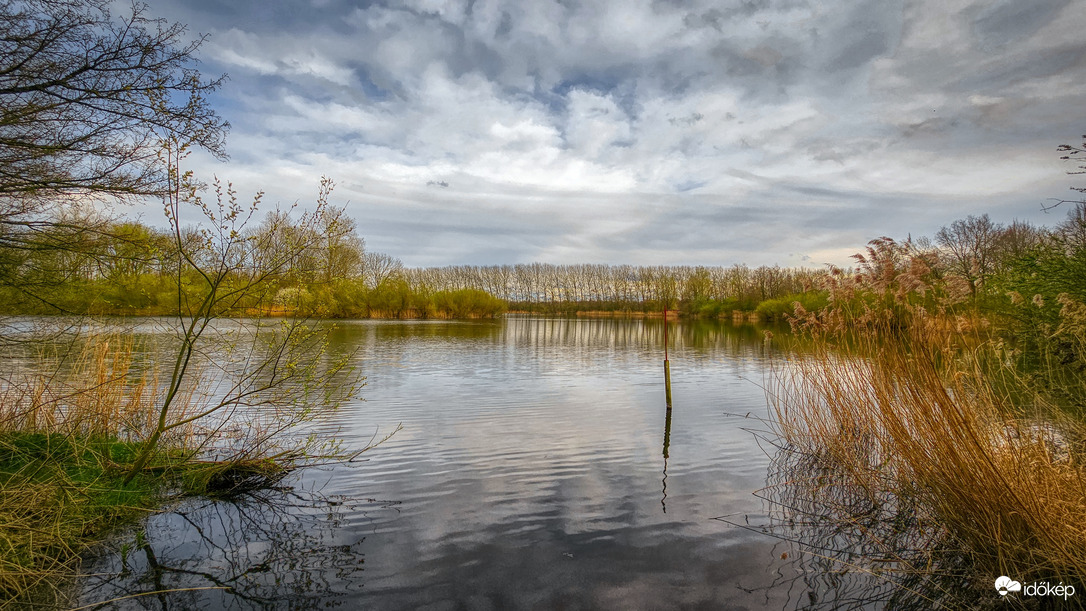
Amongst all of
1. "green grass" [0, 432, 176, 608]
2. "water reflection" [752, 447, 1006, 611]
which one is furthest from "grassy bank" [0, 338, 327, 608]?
"water reflection" [752, 447, 1006, 611]

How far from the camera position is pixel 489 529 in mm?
6375

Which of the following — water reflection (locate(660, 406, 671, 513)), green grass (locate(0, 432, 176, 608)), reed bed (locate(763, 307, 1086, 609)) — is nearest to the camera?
reed bed (locate(763, 307, 1086, 609))

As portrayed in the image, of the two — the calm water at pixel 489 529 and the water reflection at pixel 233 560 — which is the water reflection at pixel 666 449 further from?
the water reflection at pixel 233 560

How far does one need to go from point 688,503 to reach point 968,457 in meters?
3.43

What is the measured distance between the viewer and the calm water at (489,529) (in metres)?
4.95

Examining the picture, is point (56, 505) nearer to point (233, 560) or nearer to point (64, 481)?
point (64, 481)

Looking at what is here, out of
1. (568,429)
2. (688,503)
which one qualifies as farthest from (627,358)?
(688,503)

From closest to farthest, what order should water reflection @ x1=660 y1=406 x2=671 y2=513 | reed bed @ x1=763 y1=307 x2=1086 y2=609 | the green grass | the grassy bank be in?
reed bed @ x1=763 y1=307 x2=1086 y2=609, the green grass, the grassy bank, water reflection @ x1=660 y1=406 x2=671 y2=513

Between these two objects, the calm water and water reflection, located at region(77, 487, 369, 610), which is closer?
water reflection, located at region(77, 487, 369, 610)

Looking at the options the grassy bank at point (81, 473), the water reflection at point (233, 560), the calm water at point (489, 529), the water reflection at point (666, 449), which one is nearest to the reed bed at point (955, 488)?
the calm water at point (489, 529)

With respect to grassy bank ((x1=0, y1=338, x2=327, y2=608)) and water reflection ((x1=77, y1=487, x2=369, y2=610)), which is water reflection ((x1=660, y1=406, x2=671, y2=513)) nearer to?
water reflection ((x1=77, y1=487, x2=369, y2=610))

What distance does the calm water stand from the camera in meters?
4.95

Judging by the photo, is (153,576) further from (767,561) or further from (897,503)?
(897,503)

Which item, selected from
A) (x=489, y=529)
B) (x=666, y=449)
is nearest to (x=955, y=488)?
(x=489, y=529)
